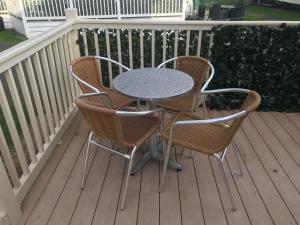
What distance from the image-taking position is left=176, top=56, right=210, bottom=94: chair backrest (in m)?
2.69

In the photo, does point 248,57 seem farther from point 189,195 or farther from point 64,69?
point 64,69

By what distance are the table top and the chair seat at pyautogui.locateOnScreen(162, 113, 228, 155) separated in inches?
11.6

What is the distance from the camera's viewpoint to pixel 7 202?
1.75m

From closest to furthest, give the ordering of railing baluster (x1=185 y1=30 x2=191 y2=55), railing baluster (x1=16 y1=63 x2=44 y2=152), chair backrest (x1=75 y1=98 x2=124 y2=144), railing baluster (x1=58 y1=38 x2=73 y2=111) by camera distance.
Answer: chair backrest (x1=75 y1=98 x2=124 y2=144) → railing baluster (x1=16 y1=63 x2=44 y2=152) → railing baluster (x1=58 y1=38 x2=73 y2=111) → railing baluster (x1=185 y1=30 x2=191 y2=55)

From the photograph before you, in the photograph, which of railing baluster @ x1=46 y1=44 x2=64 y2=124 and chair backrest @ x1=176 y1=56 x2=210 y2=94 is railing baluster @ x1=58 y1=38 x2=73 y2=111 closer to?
railing baluster @ x1=46 y1=44 x2=64 y2=124

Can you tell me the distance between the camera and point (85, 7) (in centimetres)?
885

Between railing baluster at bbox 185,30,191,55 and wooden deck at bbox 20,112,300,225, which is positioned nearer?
wooden deck at bbox 20,112,300,225

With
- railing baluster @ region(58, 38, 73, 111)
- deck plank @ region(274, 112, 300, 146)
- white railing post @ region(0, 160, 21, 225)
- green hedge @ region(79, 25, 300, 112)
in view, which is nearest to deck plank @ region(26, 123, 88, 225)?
white railing post @ region(0, 160, 21, 225)

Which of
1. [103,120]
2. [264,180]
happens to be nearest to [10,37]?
[103,120]

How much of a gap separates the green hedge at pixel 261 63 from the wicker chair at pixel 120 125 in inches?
58.9

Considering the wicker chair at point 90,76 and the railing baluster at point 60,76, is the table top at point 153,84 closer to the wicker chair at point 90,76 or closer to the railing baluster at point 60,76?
the wicker chair at point 90,76

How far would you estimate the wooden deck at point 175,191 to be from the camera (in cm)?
192

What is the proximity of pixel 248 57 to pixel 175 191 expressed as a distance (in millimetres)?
1962

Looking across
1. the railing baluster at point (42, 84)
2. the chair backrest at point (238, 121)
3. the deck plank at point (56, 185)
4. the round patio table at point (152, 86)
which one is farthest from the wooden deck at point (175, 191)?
the chair backrest at point (238, 121)
